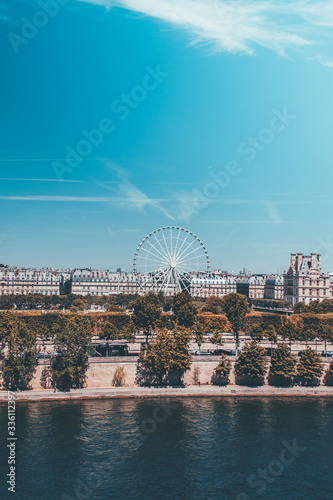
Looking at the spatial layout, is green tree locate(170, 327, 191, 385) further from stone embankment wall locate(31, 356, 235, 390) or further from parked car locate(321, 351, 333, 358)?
parked car locate(321, 351, 333, 358)

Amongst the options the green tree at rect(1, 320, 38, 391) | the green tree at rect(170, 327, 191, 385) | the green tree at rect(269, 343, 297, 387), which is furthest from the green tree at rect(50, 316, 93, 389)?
the green tree at rect(269, 343, 297, 387)

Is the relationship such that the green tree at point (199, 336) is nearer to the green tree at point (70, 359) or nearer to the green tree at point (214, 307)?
the green tree at point (70, 359)

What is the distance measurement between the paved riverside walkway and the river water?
1.05 meters

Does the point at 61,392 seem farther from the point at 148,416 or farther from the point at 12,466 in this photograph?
the point at 12,466

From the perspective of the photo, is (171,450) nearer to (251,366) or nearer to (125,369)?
(125,369)

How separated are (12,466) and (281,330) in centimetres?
3521

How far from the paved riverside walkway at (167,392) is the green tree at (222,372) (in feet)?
2.90

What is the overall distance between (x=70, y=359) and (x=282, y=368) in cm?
1849

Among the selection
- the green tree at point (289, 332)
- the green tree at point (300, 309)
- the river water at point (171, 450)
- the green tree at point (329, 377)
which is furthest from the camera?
the green tree at point (300, 309)

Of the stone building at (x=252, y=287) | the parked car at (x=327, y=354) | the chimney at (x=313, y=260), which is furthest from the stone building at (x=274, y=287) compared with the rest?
the parked car at (x=327, y=354)

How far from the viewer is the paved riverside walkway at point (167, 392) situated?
A: 39.2 meters

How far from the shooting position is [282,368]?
43.2 metres

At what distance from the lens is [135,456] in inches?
1099

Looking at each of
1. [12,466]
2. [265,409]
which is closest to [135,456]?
[12,466]
